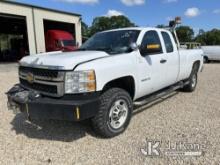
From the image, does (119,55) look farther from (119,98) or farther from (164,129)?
(164,129)

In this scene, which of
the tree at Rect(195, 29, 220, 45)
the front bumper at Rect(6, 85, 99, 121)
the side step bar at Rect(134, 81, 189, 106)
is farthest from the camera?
the tree at Rect(195, 29, 220, 45)

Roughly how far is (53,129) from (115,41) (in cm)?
220

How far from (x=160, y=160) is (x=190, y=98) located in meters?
3.75

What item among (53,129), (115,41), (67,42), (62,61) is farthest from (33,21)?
(62,61)

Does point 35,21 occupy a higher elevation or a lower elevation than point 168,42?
higher

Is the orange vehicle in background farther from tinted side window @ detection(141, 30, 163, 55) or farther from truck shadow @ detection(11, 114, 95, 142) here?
truck shadow @ detection(11, 114, 95, 142)

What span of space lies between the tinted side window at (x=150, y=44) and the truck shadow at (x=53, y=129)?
1875 mm

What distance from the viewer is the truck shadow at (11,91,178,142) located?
420cm

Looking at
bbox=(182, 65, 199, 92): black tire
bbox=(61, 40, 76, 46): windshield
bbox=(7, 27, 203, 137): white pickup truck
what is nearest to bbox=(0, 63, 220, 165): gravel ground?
bbox=(7, 27, 203, 137): white pickup truck

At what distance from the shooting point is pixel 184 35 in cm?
7481

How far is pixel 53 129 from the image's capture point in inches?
179

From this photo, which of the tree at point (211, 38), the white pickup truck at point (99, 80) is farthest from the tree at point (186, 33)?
the white pickup truck at point (99, 80)

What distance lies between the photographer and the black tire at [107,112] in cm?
374

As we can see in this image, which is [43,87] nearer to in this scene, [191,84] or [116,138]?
[116,138]
